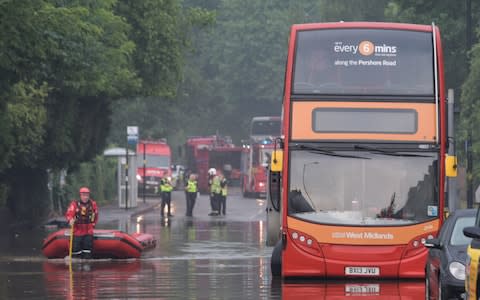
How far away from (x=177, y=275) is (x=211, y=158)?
6045 centimetres

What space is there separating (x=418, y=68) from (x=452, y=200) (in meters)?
7.36

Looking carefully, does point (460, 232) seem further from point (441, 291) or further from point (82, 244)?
point (82, 244)

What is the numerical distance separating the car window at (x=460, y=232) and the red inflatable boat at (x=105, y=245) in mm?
12779

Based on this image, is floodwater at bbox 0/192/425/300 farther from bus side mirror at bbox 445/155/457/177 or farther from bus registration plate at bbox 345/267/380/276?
bus side mirror at bbox 445/155/457/177

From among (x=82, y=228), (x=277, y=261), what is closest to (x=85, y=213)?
→ (x=82, y=228)

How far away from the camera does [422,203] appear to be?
22062 mm

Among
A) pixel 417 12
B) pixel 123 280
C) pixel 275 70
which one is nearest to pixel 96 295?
pixel 123 280

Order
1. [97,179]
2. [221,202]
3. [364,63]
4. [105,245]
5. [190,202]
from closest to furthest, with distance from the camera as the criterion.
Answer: [364,63] → [105,245] → [190,202] → [221,202] → [97,179]

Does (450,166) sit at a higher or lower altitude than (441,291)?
higher

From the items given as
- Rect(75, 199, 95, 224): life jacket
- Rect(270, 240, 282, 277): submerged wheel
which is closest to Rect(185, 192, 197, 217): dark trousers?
Rect(75, 199, 95, 224): life jacket

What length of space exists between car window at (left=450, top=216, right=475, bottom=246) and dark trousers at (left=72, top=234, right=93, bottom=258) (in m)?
13.1

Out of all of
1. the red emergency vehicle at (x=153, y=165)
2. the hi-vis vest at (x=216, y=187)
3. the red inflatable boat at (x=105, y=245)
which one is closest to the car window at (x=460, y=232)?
the red inflatable boat at (x=105, y=245)

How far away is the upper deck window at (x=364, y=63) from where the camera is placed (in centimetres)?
2191

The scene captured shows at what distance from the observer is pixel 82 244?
1163 inches
